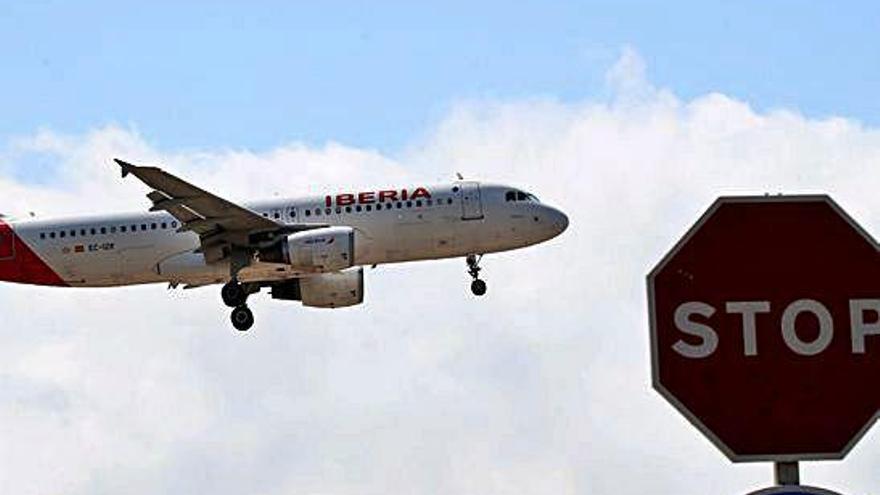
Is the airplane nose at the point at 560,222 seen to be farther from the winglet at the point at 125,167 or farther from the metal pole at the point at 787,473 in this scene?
the metal pole at the point at 787,473

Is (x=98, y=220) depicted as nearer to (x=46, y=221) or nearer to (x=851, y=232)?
(x=46, y=221)

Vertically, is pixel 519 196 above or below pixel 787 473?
above

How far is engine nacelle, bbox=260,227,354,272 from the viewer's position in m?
46.4

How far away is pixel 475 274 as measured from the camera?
163 feet

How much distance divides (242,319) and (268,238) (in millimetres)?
2361

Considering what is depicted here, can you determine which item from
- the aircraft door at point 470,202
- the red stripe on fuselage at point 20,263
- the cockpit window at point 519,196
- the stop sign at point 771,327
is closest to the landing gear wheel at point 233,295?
the red stripe on fuselage at point 20,263

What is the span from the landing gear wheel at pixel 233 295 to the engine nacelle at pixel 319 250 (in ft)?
6.06

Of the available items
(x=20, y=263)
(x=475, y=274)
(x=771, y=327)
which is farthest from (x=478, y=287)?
(x=771, y=327)

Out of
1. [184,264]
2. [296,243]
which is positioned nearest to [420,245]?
[296,243]

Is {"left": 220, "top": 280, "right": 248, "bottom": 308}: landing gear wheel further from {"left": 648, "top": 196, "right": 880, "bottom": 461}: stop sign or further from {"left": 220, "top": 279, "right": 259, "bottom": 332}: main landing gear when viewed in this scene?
{"left": 648, "top": 196, "right": 880, "bottom": 461}: stop sign

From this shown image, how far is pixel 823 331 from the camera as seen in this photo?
5.42 meters

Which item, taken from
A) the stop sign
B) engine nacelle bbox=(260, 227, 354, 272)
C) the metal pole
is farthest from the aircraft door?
the metal pole

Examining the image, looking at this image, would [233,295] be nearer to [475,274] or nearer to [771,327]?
[475,274]

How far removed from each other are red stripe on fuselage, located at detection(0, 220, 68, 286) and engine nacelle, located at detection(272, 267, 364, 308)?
7.12 m
